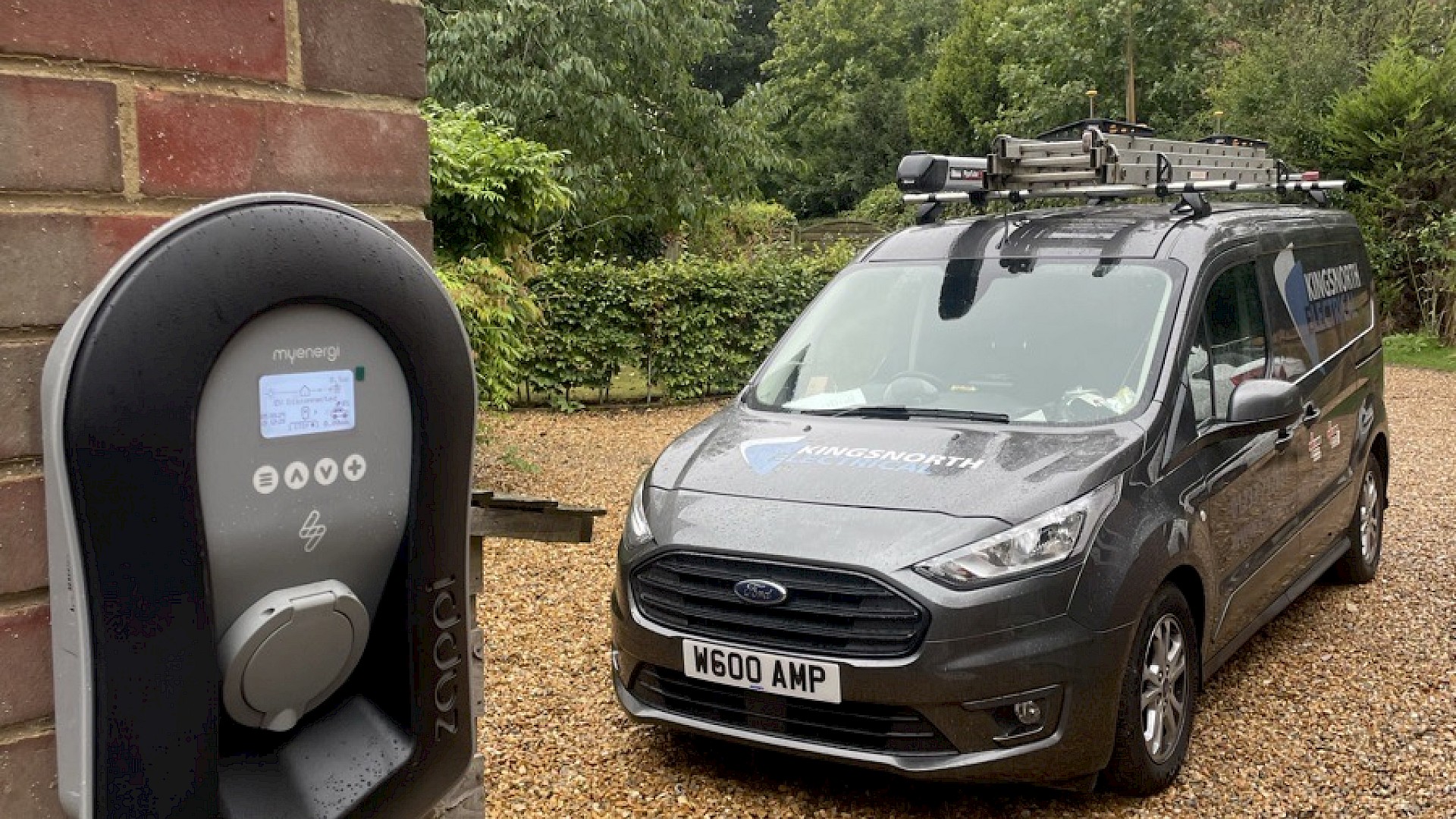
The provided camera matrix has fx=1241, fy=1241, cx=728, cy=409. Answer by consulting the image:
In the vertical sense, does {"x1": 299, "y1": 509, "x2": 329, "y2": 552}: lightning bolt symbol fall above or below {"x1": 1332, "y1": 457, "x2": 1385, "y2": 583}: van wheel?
above

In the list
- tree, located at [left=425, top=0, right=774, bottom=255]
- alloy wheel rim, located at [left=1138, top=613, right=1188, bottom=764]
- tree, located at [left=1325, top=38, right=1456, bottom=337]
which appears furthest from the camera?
tree, located at [left=1325, top=38, right=1456, bottom=337]

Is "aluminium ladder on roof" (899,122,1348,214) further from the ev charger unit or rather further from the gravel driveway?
the ev charger unit

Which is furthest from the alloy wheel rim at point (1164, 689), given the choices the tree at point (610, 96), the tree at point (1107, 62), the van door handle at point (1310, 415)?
the tree at point (1107, 62)

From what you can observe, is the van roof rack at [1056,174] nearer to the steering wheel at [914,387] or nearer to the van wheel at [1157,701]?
the steering wheel at [914,387]

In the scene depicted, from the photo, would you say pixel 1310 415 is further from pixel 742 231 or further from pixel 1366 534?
pixel 742 231

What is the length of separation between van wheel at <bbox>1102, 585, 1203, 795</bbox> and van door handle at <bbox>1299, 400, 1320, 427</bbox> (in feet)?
4.66

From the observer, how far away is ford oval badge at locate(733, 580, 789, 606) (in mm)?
3664

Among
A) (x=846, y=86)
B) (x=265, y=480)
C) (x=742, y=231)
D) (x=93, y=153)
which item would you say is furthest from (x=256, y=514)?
(x=846, y=86)

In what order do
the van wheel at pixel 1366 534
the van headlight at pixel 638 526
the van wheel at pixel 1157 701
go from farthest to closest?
the van wheel at pixel 1366 534
the van headlight at pixel 638 526
the van wheel at pixel 1157 701

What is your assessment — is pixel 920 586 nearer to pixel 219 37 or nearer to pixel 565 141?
pixel 219 37

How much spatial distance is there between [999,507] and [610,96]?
11.5 m

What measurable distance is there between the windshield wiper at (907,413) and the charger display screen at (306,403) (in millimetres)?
3436

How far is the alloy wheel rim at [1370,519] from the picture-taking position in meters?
6.25

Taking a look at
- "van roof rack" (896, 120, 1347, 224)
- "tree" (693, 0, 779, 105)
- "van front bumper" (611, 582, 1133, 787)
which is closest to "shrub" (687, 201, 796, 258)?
"van roof rack" (896, 120, 1347, 224)
